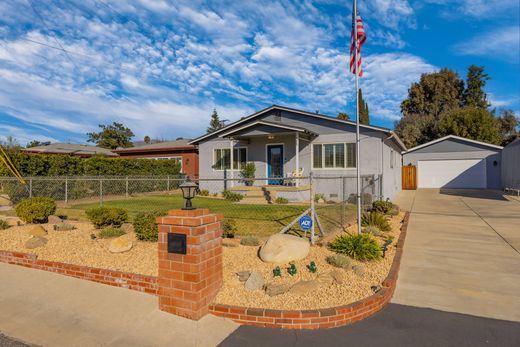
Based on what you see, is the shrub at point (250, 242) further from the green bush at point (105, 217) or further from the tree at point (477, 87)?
the tree at point (477, 87)

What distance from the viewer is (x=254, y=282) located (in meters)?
4.33

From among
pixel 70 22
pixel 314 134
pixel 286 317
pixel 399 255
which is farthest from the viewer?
pixel 314 134

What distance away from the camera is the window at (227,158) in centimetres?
1895

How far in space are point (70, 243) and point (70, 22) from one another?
8858mm

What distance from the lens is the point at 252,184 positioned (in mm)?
18172

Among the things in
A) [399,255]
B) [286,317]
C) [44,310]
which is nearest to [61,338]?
[44,310]

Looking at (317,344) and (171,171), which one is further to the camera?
(171,171)

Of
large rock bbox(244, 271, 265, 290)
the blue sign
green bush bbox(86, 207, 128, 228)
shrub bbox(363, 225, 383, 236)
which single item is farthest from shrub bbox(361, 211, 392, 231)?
green bush bbox(86, 207, 128, 228)

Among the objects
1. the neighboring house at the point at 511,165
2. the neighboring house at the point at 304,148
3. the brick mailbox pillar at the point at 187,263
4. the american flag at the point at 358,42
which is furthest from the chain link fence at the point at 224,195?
the neighboring house at the point at 511,165

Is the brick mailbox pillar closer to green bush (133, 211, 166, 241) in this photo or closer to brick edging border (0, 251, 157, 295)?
brick edging border (0, 251, 157, 295)

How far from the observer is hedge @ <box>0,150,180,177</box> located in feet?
49.1

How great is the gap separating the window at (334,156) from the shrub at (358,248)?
1074 centimetres

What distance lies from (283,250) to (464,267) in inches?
131

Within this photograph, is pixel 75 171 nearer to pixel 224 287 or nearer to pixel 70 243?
pixel 70 243
